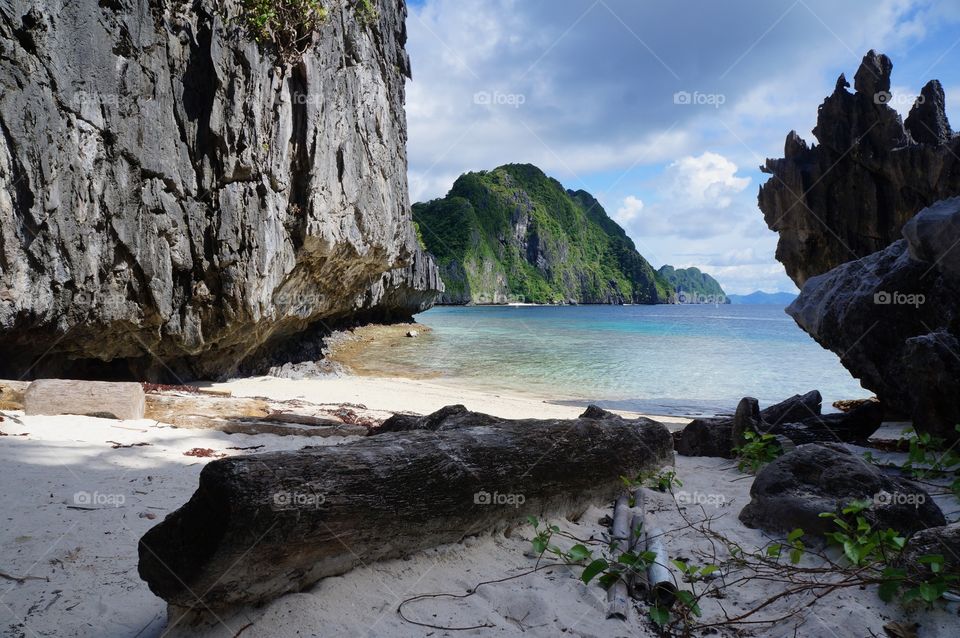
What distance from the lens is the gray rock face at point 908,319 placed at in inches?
213

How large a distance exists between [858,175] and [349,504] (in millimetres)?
24390

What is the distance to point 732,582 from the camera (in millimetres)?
3164

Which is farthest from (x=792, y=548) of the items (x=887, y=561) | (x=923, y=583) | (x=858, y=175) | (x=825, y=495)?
(x=858, y=175)

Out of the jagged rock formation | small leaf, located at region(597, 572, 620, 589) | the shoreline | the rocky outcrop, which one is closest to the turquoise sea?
the shoreline

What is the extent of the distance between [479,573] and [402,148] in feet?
71.2

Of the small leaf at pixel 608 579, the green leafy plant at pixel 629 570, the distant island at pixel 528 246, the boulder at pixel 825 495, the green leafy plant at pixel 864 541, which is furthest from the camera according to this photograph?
the distant island at pixel 528 246

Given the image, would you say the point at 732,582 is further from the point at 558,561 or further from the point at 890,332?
the point at 890,332

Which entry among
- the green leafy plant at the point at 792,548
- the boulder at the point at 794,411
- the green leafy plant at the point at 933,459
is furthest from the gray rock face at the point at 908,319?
the green leafy plant at the point at 792,548

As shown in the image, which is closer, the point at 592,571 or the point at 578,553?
the point at 592,571

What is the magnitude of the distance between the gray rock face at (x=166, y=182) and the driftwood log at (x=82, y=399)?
279 cm

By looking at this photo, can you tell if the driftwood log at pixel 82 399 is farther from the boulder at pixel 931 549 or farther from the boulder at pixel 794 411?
the boulder at pixel 794 411

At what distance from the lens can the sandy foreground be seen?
2533mm

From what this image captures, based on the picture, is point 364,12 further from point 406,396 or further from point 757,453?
point 757,453

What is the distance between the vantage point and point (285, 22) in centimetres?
1252
